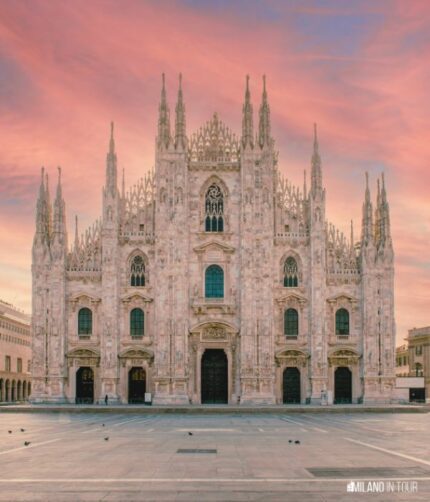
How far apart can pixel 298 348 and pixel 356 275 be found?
7.82m

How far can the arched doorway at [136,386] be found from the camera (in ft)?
222

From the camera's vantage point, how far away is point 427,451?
25.7 meters

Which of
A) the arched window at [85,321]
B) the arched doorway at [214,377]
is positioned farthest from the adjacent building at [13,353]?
the arched doorway at [214,377]

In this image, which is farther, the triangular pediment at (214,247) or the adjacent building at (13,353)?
the adjacent building at (13,353)

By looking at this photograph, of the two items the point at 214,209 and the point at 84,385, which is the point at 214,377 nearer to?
the point at 84,385

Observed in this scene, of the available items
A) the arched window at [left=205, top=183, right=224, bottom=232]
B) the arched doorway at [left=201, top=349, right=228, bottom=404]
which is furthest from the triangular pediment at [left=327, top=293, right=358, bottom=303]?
the arched window at [left=205, top=183, right=224, bottom=232]

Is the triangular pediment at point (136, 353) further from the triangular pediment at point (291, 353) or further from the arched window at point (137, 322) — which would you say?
the triangular pediment at point (291, 353)

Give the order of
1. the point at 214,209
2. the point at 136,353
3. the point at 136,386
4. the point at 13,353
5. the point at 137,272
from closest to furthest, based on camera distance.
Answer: the point at 136,353, the point at 136,386, the point at 137,272, the point at 214,209, the point at 13,353

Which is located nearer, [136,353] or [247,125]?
[136,353]

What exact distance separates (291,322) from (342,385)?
266 inches

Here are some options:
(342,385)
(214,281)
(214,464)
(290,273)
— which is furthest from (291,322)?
(214,464)

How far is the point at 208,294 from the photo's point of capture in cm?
6831

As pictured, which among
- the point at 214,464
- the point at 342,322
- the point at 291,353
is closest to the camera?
the point at 214,464

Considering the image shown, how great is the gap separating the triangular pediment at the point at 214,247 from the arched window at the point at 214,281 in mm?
1487
